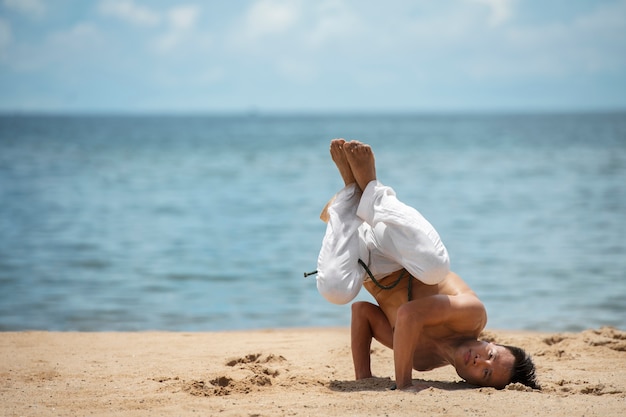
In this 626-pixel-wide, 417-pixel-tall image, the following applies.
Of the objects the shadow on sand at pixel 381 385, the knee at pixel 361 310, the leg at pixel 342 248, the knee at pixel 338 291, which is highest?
the leg at pixel 342 248

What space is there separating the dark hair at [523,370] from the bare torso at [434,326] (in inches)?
10.0

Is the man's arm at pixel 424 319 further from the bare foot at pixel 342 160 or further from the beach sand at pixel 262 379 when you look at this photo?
the bare foot at pixel 342 160

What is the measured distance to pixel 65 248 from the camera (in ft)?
42.5

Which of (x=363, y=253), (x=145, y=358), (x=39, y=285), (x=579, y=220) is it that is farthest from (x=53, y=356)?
(x=579, y=220)

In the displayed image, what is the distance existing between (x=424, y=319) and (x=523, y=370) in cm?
70

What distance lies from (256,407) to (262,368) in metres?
1.02

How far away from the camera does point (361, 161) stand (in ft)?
14.4

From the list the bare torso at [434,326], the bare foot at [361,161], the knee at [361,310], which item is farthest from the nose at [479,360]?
the bare foot at [361,161]

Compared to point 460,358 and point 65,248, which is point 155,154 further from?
point 460,358

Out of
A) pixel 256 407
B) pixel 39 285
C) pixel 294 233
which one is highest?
pixel 294 233

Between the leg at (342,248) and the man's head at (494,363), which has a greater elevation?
the leg at (342,248)

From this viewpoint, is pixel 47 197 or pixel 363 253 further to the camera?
pixel 47 197

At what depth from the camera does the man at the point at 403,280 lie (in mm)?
4199

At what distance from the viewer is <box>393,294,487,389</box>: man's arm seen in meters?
4.27
